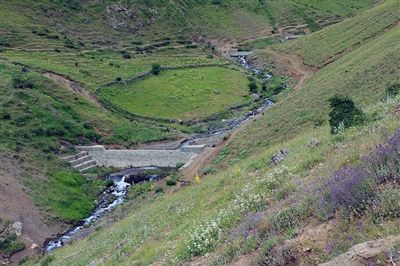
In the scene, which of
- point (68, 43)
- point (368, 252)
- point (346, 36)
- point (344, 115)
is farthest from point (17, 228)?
point (68, 43)

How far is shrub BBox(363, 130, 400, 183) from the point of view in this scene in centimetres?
910

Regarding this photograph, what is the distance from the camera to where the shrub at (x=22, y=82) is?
63312 millimetres

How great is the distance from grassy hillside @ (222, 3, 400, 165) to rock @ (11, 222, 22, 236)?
16.1 metres

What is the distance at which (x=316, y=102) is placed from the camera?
1603 inches

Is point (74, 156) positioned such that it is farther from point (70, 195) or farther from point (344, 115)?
point (344, 115)

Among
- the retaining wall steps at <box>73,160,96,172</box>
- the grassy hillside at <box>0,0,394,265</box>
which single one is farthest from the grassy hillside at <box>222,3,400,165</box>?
the retaining wall steps at <box>73,160,96,172</box>

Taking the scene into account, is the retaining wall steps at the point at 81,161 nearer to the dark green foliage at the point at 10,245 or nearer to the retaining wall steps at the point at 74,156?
the retaining wall steps at the point at 74,156

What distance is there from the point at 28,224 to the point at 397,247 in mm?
38725

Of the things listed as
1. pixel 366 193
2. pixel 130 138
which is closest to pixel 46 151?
pixel 130 138

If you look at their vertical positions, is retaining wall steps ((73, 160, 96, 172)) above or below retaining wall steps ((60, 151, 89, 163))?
below

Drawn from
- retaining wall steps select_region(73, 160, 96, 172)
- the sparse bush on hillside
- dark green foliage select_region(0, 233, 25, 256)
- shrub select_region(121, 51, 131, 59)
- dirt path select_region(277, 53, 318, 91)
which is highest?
the sparse bush on hillside

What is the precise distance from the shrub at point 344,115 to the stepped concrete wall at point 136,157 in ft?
113

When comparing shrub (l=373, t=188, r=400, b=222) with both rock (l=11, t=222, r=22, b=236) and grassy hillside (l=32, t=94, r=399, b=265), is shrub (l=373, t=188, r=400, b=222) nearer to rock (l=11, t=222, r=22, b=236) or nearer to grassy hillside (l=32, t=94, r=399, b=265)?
grassy hillside (l=32, t=94, r=399, b=265)

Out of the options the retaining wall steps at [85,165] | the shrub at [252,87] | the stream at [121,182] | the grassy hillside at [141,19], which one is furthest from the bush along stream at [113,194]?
the grassy hillside at [141,19]
